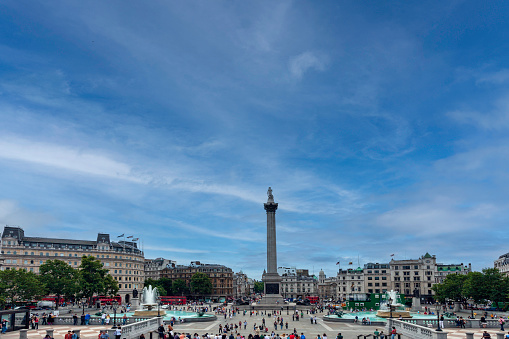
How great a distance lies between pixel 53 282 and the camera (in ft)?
295

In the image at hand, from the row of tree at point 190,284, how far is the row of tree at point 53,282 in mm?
56346

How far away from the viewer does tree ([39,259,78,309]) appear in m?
89.9

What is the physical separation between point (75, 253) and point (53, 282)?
53.9 metres

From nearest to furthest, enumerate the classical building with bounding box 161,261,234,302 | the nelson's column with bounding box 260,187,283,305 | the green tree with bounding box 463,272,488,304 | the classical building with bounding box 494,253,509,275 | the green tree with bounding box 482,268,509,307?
the green tree with bounding box 482,268,509,307 → the green tree with bounding box 463,272,488,304 → the nelson's column with bounding box 260,187,283,305 → the classical building with bounding box 494,253,509,275 → the classical building with bounding box 161,261,234,302

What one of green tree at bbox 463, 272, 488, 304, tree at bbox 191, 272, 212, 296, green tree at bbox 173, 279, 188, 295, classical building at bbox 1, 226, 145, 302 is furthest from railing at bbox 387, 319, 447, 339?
green tree at bbox 173, 279, 188, 295

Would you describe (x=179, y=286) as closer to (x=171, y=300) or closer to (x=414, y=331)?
(x=171, y=300)

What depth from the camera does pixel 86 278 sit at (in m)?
101

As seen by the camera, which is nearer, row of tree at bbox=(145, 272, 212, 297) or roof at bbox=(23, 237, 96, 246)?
roof at bbox=(23, 237, 96, 246)

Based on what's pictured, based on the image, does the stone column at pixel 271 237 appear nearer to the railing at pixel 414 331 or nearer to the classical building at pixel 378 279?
the classical building at pixel 378 279

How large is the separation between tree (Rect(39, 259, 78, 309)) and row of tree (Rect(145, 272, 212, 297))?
70.3 metres

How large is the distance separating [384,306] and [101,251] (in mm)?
97060

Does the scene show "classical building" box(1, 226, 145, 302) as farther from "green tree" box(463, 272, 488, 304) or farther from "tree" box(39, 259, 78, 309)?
"green tree" box(463, 272, 488, 304)

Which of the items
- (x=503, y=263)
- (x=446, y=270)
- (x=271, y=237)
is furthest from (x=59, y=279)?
(x=503, y=263)

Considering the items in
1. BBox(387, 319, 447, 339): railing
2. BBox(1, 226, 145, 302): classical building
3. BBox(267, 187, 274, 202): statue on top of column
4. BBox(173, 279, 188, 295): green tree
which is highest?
BBox(267, 187, 274, 202): statue on top of column
